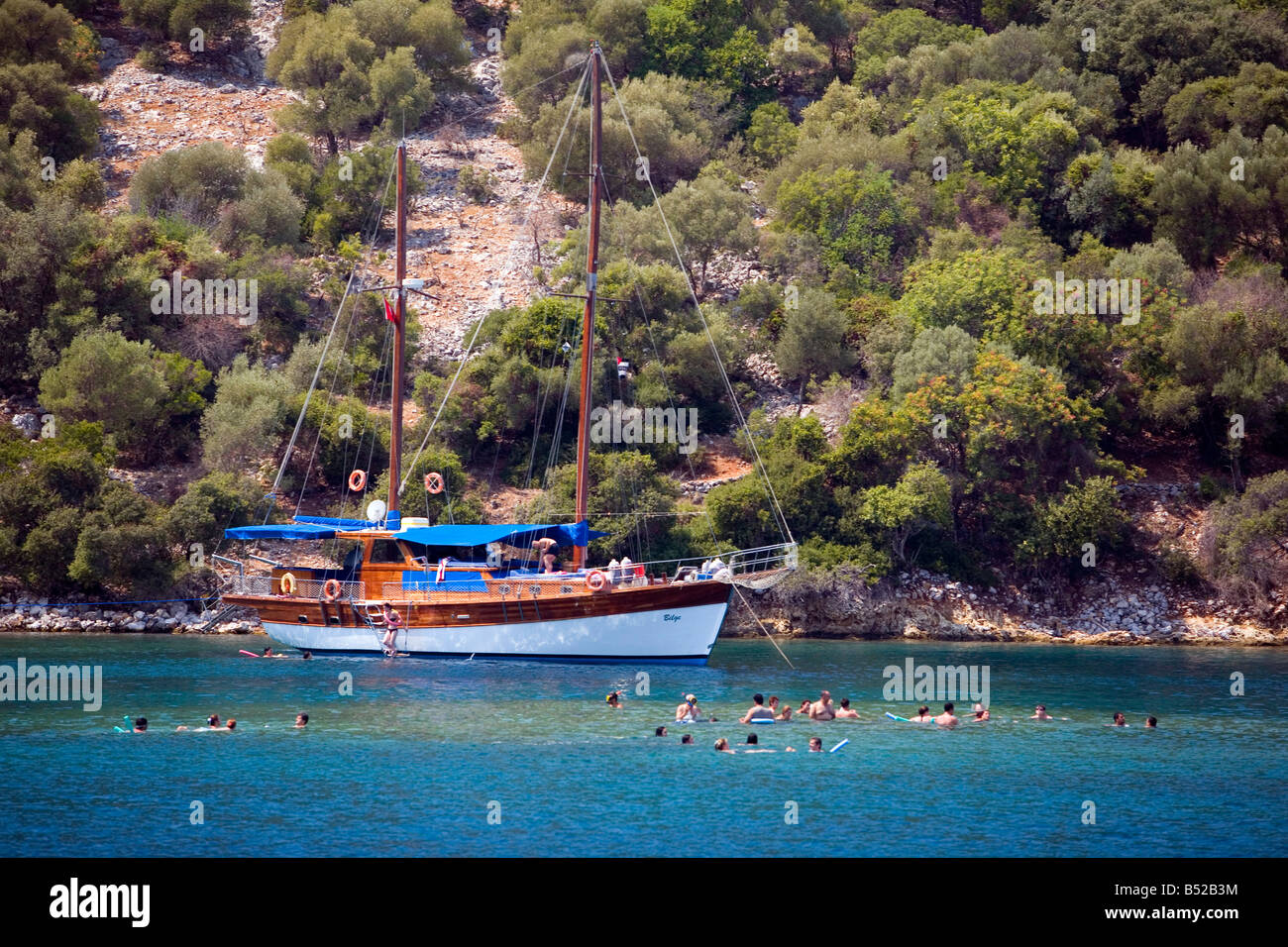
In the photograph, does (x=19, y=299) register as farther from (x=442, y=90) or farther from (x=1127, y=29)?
(x=1127, y=29)

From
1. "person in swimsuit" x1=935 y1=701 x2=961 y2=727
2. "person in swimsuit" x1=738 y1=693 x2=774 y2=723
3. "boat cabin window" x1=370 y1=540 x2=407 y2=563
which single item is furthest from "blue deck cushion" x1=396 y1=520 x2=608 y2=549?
"person in swimsuit" x1=935 y1=701 x2=961 y2=727

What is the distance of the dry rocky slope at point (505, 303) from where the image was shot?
2120 inches

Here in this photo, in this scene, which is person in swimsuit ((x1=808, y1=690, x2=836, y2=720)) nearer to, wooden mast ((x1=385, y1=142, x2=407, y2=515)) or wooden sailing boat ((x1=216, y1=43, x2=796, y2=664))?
wooden sailing boat ((x1=216, y1=43, x2=796, y2=664))

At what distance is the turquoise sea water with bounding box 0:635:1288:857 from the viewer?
24.0m

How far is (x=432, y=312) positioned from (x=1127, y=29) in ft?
145

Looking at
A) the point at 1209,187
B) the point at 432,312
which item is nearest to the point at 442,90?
the point at 432,312

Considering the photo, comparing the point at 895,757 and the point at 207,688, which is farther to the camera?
the point at 207,688

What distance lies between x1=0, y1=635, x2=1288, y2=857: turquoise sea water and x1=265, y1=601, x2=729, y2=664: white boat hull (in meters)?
1.18

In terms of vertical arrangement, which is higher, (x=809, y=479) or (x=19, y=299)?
(x=19, y=299)

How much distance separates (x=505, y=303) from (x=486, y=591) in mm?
27103

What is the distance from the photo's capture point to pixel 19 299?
61.6 m

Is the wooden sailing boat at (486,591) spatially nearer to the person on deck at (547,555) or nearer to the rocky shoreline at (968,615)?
the person on deck at (547,555)

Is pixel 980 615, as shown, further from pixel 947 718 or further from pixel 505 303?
pixel 505 303

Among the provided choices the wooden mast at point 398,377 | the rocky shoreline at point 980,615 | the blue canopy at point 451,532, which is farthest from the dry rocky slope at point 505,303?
the wooden mast at point 398,377
